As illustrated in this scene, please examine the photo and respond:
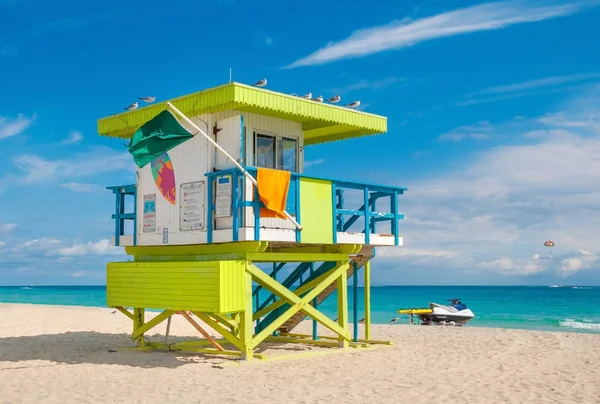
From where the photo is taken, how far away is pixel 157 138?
46.9 ft

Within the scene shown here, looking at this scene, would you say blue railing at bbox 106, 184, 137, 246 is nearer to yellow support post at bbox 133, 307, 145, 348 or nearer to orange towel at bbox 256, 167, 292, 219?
yellow support post at bbox 133, 307, 145, 348

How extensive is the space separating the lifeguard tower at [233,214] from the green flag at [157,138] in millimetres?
24

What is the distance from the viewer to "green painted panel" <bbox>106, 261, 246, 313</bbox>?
12.9 m

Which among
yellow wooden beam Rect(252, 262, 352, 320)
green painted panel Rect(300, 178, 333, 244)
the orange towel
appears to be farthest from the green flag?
yellow wooden beam Rect(252, 262, 352, 320)

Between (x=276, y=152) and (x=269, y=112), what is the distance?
0.92m

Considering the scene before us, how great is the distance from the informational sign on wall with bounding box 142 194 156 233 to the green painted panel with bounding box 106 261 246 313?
876 millimetres

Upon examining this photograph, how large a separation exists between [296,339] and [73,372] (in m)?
6.21

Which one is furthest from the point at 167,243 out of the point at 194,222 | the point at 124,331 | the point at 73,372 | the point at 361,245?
the point at 124,331

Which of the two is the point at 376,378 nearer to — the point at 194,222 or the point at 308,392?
the point at 308,392

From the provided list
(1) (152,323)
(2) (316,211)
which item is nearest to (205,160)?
(2) (316,211)

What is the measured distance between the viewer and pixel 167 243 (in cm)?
1503

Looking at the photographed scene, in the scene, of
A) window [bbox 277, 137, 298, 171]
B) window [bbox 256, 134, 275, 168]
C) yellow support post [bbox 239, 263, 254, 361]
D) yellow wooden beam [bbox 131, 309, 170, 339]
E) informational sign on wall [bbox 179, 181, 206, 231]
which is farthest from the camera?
yellow wooden beam [bbox 131, 309, 170, 339]

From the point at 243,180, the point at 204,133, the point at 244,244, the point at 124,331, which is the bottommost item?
the point at 124,331

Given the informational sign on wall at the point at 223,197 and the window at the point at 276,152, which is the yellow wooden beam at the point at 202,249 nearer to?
Answer: the informational sign on wall at the point at 223,197
